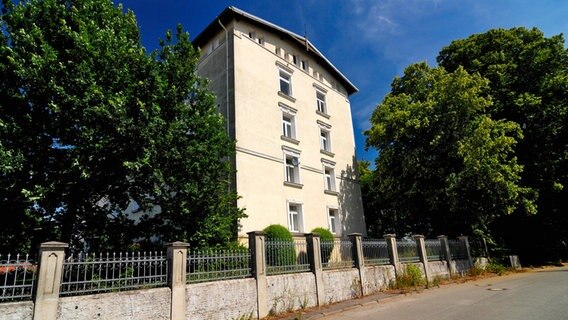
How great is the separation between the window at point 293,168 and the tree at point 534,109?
12791 millimetres

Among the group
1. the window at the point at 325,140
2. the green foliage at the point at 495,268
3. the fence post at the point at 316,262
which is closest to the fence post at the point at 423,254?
the green foliage at the point at 495,268

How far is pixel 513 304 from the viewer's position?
8.95m

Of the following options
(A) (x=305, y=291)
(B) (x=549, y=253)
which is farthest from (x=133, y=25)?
(B) (x=549, y=253)

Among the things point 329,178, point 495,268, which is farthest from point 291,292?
point 495,268

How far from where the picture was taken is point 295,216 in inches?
738

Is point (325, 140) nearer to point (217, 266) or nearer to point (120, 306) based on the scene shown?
point (217, 266)

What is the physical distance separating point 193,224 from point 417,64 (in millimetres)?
19942

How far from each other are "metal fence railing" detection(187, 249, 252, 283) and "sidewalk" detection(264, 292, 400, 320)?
1491 millimetres

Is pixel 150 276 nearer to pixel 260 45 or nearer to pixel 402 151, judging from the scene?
pixel 260 45

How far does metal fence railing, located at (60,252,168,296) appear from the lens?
670cm

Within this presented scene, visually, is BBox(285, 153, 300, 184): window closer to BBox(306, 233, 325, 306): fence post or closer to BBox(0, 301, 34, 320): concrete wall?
BBox(306, 233, 325, 306): fence post

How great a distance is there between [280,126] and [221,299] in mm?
12425

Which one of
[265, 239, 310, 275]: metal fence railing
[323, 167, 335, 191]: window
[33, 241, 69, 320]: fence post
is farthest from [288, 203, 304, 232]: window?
[33, 241, 69, 320]: fence post

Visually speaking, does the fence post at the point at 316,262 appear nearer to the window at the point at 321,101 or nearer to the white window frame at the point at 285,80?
the white window frame at the point at 285,80
